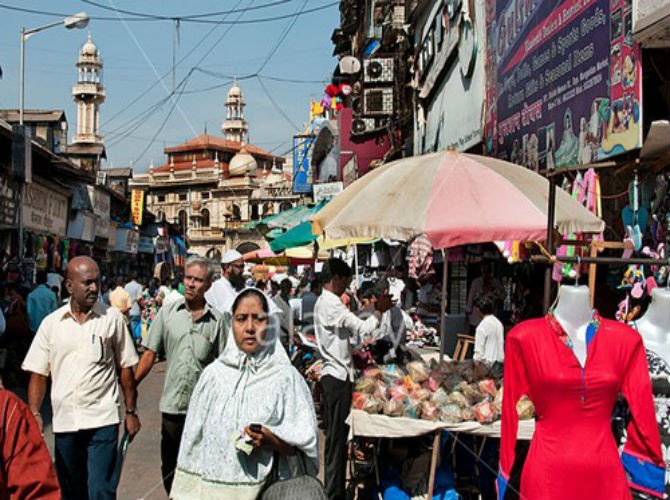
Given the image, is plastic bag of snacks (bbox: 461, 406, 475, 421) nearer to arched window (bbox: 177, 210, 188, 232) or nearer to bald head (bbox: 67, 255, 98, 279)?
bald head (bbox: 67, 255, 98, 279)

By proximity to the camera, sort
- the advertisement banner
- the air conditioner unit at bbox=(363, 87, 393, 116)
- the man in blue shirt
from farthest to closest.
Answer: the advertisement banner < the air conditioner unit at bbox=(363, 87, 393, 116) < the man in blue shirt

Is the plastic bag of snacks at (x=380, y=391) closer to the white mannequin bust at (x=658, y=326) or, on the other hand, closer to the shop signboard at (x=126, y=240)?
the white mannequin bust at (x=658, y=326)

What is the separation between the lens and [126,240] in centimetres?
3191

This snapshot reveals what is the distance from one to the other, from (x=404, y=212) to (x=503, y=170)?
93 cm

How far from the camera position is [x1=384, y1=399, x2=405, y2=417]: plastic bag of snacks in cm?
556

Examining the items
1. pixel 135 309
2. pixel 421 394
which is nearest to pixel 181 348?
pixel 421 394

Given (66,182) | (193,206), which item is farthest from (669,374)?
(193,206)

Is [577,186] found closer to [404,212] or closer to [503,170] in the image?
[503,170]

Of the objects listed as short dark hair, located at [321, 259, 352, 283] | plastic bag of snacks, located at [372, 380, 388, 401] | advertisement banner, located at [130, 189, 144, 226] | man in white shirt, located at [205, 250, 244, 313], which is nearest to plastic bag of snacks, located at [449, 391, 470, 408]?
plastic bag of snacks, located at [372, 380, 388, 401]

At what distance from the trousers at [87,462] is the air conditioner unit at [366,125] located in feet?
66.9

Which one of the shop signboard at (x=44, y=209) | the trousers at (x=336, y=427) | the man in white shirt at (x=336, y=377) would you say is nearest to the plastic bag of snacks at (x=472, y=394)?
the man in white shirt at (x=336, y=377)

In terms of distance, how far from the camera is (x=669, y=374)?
430 cm

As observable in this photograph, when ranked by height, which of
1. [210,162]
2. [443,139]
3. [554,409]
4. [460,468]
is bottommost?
[460,468]

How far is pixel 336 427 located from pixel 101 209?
2139cm
